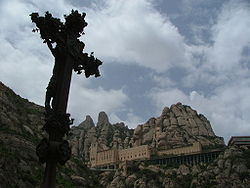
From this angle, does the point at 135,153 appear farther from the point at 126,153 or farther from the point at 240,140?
the point at 240,140

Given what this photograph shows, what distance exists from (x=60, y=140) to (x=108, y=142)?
19119 cm

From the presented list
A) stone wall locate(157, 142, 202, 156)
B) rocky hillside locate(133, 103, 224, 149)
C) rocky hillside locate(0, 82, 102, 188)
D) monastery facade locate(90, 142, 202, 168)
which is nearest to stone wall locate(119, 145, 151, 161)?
monastery facade locate(90, 142, 202, 168)

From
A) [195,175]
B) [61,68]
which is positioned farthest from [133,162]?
[61,68]

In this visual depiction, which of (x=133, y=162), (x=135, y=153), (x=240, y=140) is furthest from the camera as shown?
(x=135, y=153)

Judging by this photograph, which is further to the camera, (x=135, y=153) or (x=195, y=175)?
(x=135, y=153)

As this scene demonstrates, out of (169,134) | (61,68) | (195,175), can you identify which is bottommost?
(61,68)

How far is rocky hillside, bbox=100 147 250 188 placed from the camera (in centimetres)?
10931

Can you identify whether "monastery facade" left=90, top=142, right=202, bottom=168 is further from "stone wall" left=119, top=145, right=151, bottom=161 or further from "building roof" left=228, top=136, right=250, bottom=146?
"building roof" left=228, top=136, right=250, bottom=146

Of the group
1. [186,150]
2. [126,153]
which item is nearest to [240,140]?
[186,150]

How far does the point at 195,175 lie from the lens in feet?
395

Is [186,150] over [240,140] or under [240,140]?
under

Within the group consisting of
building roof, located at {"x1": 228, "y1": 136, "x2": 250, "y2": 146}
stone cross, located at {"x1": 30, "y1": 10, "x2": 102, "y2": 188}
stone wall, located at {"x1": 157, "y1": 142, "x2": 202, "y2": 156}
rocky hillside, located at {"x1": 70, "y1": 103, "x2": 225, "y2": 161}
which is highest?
rocky hillside, located at {"x1": 70, "y1": 103, "x2": 225, "y2": 161}

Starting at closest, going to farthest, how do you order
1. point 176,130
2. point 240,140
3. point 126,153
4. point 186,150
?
point 240,140, point 186,150, point 126,153, point 176,130

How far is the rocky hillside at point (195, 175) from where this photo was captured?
109 m
